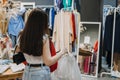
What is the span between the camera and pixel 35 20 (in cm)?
224

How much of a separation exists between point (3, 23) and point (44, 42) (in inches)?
68.7

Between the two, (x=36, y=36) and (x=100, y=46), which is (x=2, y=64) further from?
(x=100, y=46)

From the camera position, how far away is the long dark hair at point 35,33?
7.24ft

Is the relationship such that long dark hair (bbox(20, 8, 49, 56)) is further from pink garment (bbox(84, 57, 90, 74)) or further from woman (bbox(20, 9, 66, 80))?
pink garment (bbox(84, 57, 90, 74))

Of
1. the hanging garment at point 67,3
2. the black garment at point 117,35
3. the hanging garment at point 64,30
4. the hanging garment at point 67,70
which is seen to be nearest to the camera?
the hanging garment at point 67,70

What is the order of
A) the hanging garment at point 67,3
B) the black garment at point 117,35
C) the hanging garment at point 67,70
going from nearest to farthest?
the hanging garment at point 67,70, the black garment at point 117,35, the hanging garment at point 67,3

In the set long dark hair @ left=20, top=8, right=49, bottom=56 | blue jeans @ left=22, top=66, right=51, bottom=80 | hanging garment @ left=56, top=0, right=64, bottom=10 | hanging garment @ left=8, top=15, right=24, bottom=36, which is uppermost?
hanging garment @ left=56, top=0, right=64, bottom=10

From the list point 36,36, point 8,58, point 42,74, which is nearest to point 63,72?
point 42,74

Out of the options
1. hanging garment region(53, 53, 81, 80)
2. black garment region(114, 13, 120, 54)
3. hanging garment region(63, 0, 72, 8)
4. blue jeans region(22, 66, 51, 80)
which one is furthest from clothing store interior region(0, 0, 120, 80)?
blue jeans region(22, 66, 51, 80)

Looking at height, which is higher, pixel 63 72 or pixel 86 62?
pixel 63 72

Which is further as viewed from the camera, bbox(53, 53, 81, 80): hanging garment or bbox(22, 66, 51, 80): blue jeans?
bbox(53, 53, 81, 80): hanging garment

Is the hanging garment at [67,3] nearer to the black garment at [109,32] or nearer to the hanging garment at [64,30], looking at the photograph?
the hanging garment at [64,30]

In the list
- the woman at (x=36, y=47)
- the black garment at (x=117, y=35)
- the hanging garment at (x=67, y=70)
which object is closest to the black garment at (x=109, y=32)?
the black garment at (x=117, y=35)

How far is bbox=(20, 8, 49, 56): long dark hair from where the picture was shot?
2.21 meters
